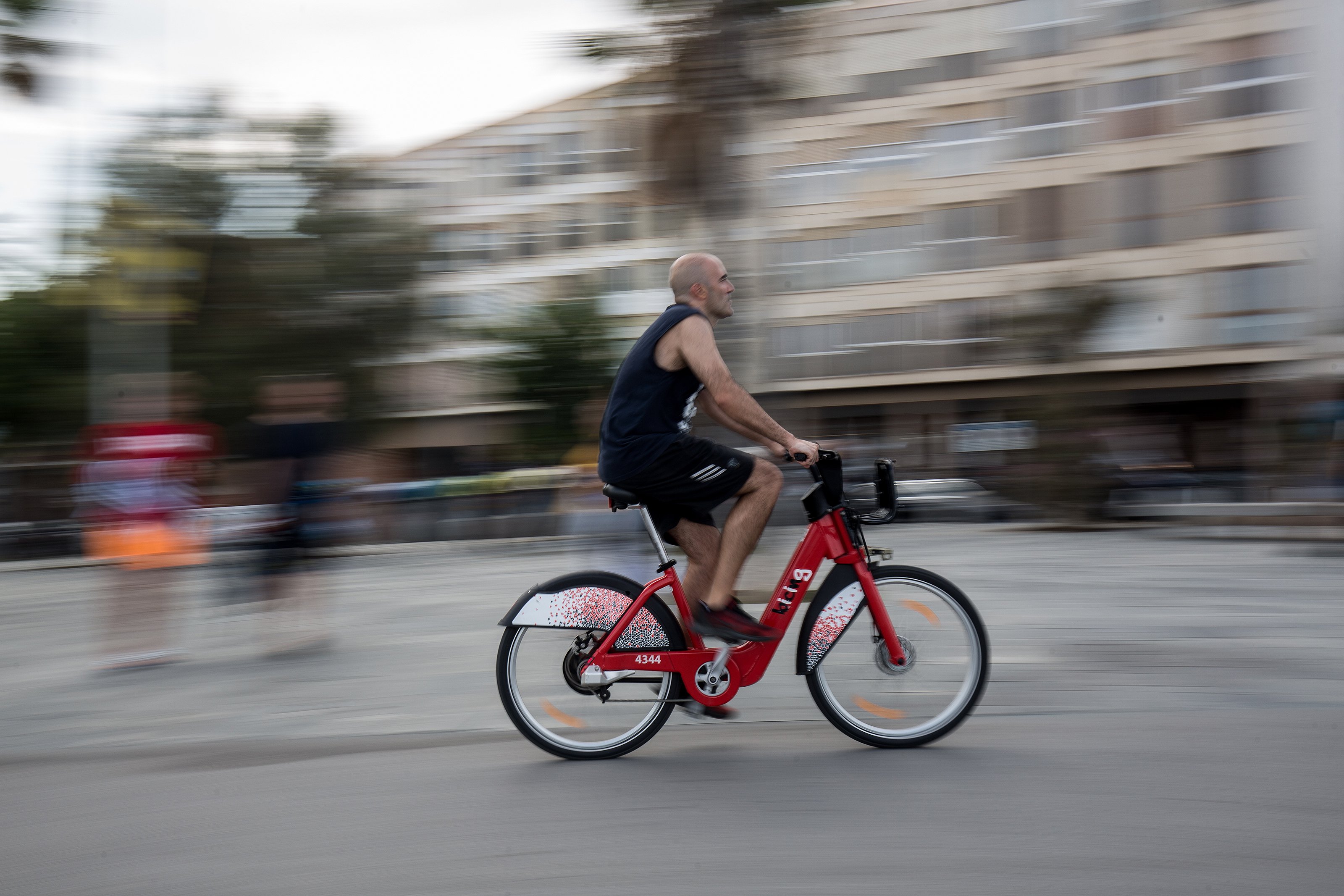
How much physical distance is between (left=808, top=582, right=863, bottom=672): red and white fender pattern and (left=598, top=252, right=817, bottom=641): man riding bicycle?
134 mm

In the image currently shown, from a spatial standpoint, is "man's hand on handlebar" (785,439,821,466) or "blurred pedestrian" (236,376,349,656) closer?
"man's hand on handlebar" (785,439,821,466)

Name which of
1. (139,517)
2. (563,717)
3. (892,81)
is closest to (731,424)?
(563,717)

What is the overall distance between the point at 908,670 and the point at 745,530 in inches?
31.8

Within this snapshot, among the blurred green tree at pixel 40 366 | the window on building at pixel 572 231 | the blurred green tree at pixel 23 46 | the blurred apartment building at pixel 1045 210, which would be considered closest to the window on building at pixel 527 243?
the window on building at pixel 572 231

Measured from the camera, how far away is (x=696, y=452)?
15.0 feet

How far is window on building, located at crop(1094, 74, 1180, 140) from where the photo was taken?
32.5 m

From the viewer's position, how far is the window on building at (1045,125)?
1356 inches

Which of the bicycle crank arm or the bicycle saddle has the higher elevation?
the bicycle saddle

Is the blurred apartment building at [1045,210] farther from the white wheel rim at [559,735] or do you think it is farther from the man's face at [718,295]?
the white wheel rim at [559,735]

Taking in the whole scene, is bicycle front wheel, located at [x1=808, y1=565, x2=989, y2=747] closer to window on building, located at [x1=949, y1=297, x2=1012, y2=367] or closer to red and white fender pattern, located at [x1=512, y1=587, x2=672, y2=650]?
red and white fender pattern, located at [x1=512, y1=587, x2=672, y2=650]

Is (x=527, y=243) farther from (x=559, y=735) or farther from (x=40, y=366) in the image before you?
(x=559, y=735)

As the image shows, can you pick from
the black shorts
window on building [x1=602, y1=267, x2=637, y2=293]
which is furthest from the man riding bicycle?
window on building [x1=602, y1=267, x2=637, y2=293]

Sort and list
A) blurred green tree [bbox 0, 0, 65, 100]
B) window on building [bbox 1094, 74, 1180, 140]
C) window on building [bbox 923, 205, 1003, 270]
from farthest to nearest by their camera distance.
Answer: window on building [bbox 923, 205, 1003, 270] < window on building [bbox 1094, 74, 1180, 140] < blurred green tree [bbox 0, 0, 65, 100]

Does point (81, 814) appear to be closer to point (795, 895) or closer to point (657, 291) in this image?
point (795, 895)
